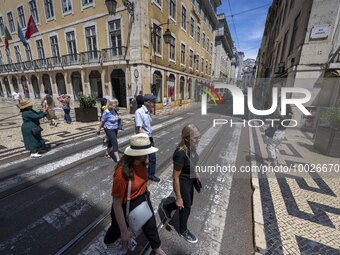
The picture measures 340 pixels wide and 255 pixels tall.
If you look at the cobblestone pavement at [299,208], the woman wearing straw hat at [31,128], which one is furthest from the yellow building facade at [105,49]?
the cobblestone pavement at [299,208]

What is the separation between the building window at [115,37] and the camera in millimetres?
14039

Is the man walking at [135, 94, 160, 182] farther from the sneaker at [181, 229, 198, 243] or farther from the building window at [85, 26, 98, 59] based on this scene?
the building window at [85, 26, 98, 59]

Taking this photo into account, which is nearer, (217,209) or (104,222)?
(104,222)

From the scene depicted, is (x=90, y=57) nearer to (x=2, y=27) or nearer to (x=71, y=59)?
(x=71, y=59)

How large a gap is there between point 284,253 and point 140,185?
83.8 inches

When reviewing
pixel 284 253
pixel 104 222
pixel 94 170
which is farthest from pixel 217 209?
pixel 94 170

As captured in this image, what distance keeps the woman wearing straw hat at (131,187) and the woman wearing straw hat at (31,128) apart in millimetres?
4717

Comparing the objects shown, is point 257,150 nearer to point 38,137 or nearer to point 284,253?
point 284,253

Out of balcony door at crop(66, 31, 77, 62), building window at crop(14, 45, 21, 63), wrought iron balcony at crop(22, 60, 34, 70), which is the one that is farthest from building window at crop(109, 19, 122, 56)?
building window at crop(14, 45, 21, 63)

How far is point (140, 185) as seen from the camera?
175cm

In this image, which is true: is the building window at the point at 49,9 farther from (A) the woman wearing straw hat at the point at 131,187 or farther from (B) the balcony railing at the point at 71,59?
(A) the woman wearing straw hat at the point at 131,187

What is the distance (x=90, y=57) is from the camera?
15.8m

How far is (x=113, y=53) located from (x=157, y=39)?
423 cm

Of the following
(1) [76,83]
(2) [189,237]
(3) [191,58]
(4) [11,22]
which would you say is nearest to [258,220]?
(2) [189,237]
